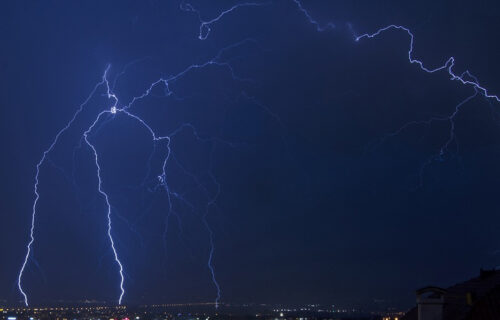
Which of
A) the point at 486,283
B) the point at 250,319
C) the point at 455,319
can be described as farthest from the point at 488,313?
the point at 250,319

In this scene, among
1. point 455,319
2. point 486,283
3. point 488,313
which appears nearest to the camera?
point 488,313

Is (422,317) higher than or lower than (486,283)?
lower

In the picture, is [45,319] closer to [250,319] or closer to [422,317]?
[250,319]

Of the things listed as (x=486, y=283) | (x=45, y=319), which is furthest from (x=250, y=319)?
(x=486, y=283)

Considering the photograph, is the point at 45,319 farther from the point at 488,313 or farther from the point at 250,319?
the point at 488,313

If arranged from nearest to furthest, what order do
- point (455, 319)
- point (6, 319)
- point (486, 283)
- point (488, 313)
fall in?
point (488, 313)
point (455, 319)
point (486, 283)
point (6, 319)

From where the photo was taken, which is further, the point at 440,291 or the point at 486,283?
the point at 486,283

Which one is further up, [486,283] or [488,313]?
[486,283]

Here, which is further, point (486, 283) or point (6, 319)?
point (6, 319)
